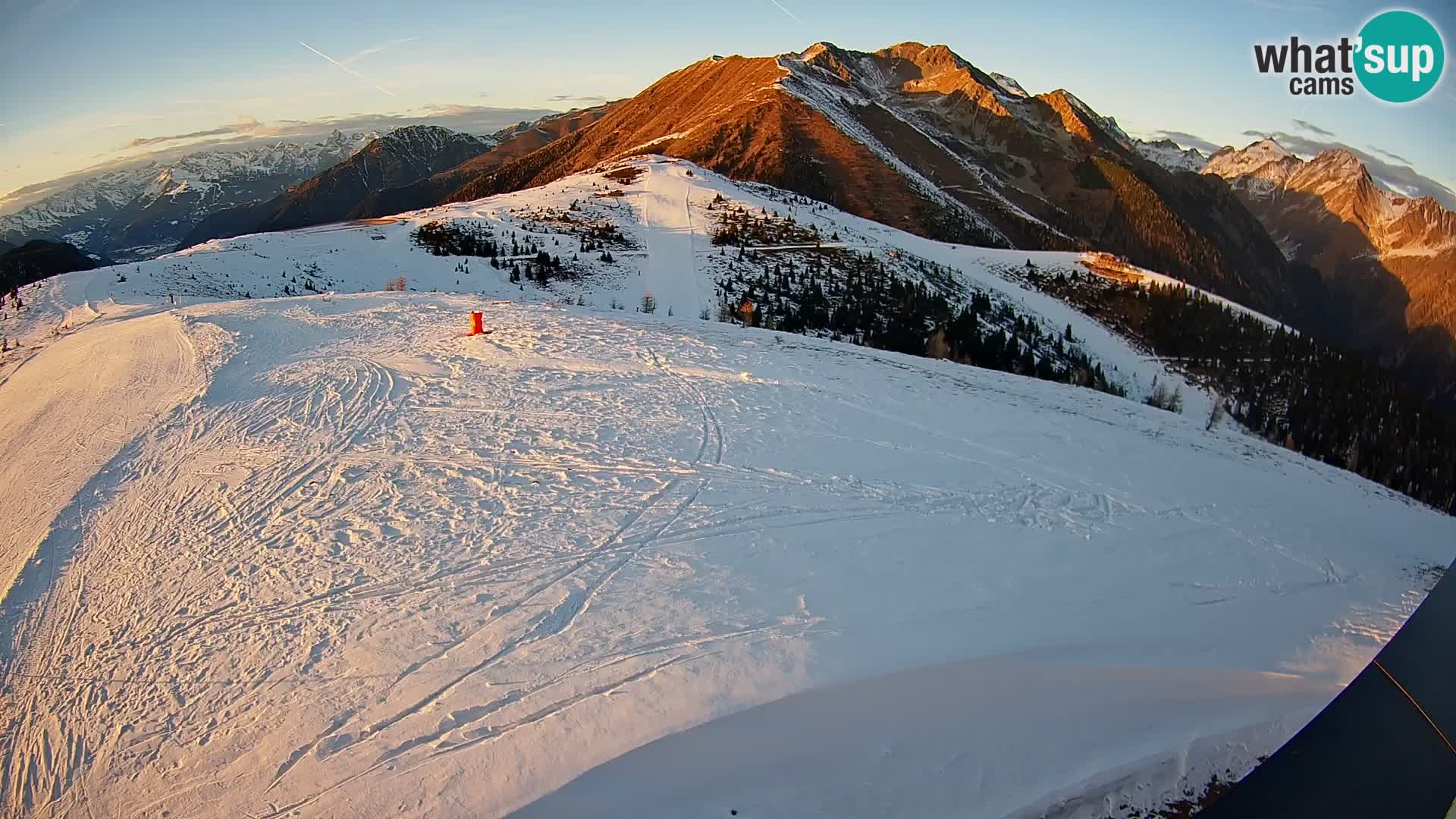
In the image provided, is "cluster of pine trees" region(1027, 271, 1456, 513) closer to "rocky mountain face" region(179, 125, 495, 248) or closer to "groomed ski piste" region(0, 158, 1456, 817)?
"groomed ski piste" region(0, 158, 1456, 817)

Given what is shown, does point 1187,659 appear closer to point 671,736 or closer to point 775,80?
point 671,736

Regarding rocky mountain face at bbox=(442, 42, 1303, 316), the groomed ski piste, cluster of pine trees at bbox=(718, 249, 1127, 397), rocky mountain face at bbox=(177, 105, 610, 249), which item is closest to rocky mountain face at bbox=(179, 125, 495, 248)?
rocky mountain face at bbox=(177, 105, 610, 249)

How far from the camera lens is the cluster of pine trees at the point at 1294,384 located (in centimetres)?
1112

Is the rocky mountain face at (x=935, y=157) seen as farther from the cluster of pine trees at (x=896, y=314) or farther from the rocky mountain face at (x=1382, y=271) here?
the cluster of pine trees at (x=896, y=314)

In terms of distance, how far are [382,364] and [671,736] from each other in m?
9.54

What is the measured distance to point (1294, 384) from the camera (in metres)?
24.7

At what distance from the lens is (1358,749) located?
11.1 ft

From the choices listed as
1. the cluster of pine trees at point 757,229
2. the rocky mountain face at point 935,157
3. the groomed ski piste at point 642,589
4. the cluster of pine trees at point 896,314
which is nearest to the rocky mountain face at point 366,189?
the rocky mountain face at point 935,157

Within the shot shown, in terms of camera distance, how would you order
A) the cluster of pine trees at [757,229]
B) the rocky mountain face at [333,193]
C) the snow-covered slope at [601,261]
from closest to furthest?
1. the snow-covered slope at [601,261]
2. the cluster of pine trees at [757,229]
3. the rocky mountain face at [333,193]

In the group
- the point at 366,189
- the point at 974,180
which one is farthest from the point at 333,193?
the point at 974,180

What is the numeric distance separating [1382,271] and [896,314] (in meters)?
176

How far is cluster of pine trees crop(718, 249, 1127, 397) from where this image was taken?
21672 mm

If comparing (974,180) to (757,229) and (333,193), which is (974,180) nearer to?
(757,229)

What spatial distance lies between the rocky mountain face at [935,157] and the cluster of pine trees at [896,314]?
30329 mm
